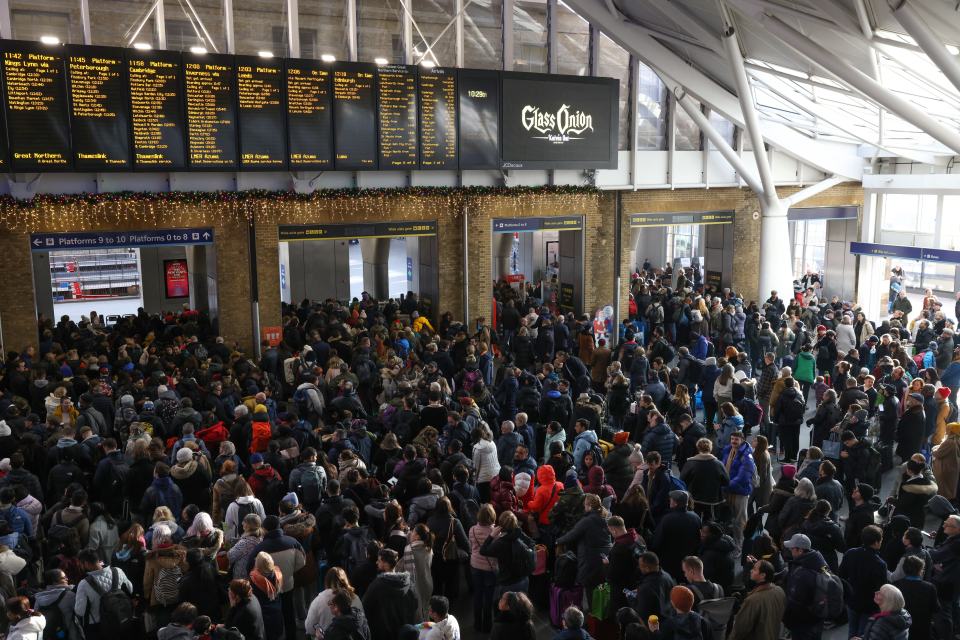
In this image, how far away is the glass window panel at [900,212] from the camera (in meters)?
25.3

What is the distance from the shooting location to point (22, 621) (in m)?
5.79

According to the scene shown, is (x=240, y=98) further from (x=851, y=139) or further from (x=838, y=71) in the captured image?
(x=851, y=139)

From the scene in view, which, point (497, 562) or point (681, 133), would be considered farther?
point (681, 133)

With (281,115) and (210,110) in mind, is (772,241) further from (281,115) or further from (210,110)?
(210,110)

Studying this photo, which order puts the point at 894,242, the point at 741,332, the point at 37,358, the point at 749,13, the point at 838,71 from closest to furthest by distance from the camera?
the point at 838,71 → the point at 749,13 → the point at 37,358 → the point at 741,332 → the point at 894,242

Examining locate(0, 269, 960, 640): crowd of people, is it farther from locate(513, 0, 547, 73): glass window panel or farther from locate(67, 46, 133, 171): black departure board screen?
locate(513, 0, 547, 73): glass window panel

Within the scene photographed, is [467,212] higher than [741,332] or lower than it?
higher

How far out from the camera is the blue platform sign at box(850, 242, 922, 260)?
67.4ft

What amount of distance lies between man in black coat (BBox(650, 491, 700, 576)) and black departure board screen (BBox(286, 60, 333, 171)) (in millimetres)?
11417

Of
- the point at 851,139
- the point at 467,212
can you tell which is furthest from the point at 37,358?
the point at 851,139

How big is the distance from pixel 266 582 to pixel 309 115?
1174cm

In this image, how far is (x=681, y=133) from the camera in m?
21.8

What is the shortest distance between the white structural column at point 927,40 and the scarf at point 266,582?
352 inches

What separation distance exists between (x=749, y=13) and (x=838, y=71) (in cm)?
187
